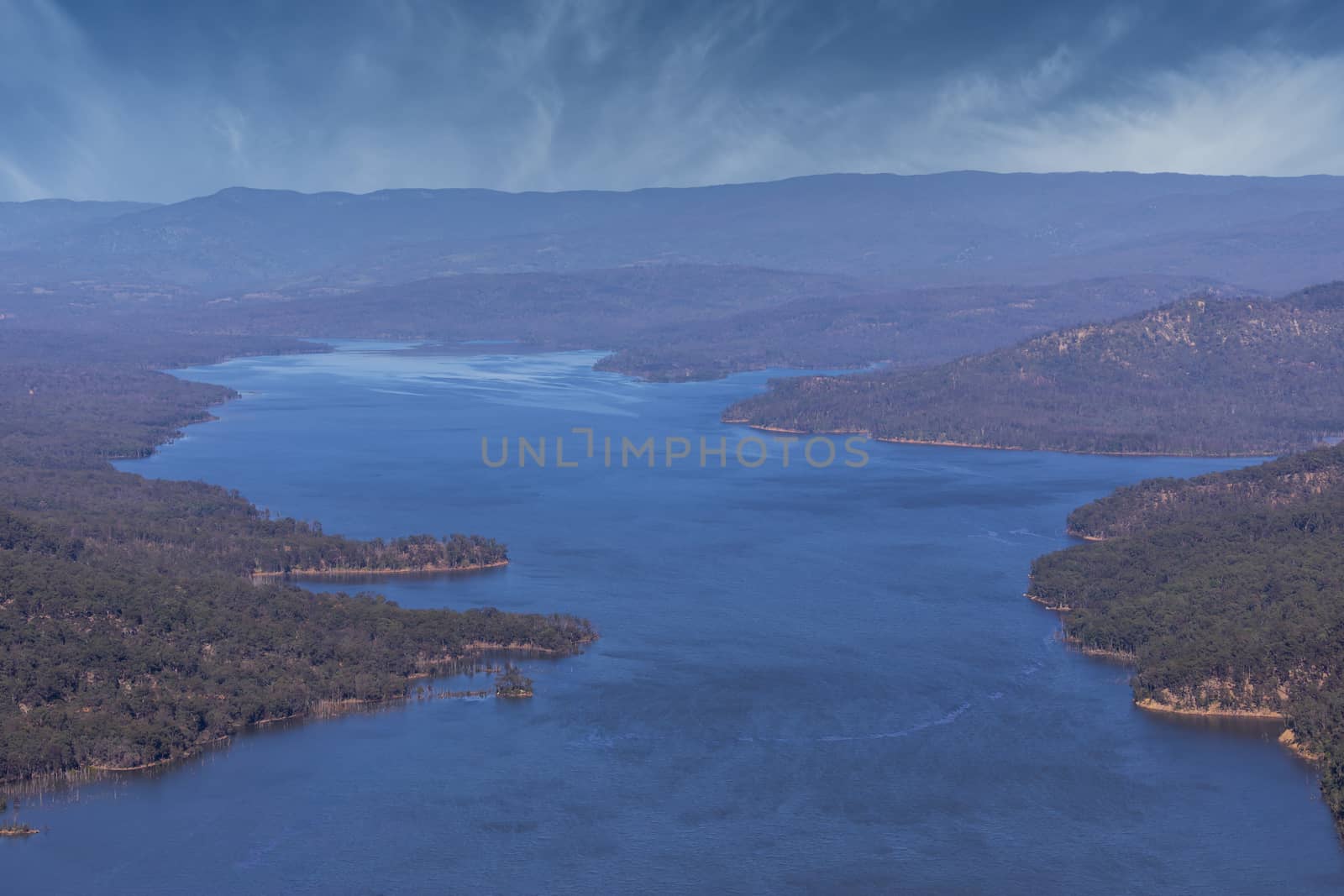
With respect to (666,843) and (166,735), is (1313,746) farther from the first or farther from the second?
(166,735)

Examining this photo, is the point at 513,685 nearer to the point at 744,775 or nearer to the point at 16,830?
the point at 744,775

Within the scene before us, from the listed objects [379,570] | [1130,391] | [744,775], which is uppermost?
[1130,391]

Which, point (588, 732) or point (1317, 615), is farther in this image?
point (1317, 615)

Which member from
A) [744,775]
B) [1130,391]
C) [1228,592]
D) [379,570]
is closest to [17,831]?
[744,775]

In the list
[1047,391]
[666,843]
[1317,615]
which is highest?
[1047,391]

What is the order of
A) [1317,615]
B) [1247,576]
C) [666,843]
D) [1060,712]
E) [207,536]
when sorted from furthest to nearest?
[207,536]
[1247,576]
[1317,615]
[1060,712]
[666,843]

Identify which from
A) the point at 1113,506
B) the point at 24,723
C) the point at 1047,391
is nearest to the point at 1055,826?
the point at 24,723
